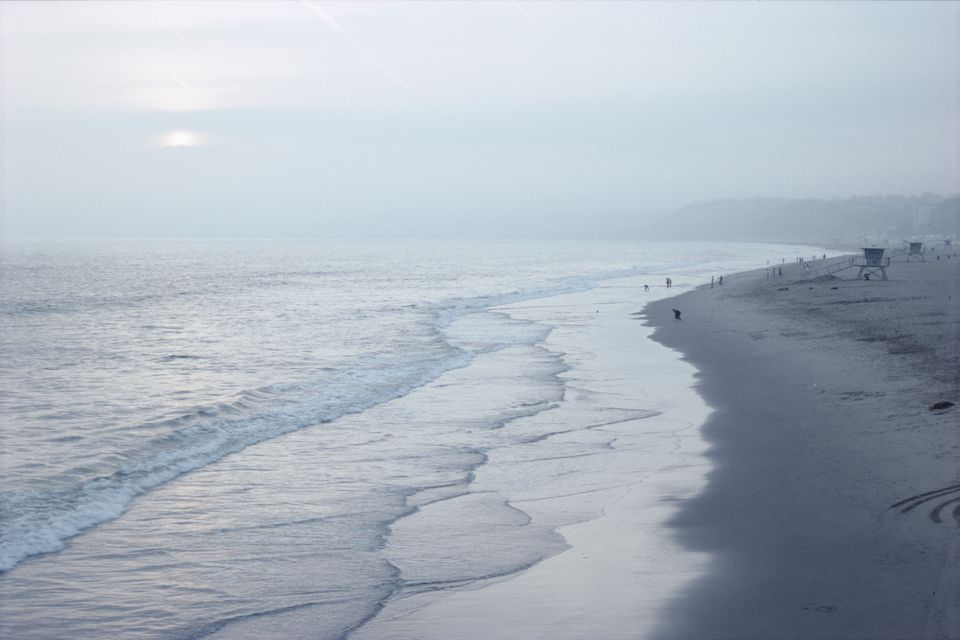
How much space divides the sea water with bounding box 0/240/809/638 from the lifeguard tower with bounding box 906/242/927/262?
5782 cm

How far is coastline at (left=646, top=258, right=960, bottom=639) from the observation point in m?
6.14

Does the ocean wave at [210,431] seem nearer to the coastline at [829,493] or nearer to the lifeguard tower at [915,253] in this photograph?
the coastline at [829,493]

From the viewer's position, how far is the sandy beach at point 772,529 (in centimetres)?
623

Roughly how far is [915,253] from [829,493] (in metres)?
76.6

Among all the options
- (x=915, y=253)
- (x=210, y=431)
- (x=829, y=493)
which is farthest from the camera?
(x=915, y=253)

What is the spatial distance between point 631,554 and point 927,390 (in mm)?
7926

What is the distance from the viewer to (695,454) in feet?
38.9

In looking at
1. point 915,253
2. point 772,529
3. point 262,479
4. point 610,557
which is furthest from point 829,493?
point 915,253

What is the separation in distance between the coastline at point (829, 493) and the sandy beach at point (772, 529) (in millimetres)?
22

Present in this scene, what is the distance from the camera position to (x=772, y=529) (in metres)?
8.27

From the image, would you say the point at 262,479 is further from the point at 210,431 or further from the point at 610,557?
the point at 610,557

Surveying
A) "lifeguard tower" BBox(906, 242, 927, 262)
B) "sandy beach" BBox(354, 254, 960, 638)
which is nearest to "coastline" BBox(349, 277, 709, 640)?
"sandy beach" BBox(354, 254, 960, 638)

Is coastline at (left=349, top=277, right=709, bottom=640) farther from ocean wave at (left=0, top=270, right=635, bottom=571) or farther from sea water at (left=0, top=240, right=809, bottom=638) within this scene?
ocean wave at (left=0, top=270, right=635, bottom=571)

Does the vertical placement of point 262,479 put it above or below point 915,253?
below
